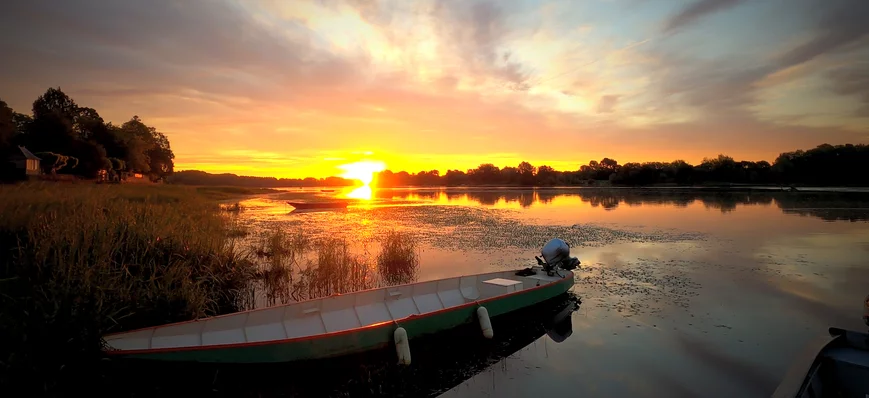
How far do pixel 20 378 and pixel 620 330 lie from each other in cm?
1060

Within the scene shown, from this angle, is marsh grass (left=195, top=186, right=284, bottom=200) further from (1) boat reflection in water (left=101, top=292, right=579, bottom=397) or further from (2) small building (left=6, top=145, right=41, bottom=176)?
(1) boat reflection in water (left=101, top=292, right=579, bottom=397)

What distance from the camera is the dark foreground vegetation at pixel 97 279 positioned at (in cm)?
525

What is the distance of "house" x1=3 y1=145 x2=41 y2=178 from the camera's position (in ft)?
104

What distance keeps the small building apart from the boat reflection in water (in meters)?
36.8

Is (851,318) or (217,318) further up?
(217,318)

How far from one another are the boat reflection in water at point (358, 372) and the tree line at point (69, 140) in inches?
1534

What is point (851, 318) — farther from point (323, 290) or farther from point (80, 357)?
point (80, 357)

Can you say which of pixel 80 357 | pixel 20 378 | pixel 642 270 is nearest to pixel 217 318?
pixel 80 357

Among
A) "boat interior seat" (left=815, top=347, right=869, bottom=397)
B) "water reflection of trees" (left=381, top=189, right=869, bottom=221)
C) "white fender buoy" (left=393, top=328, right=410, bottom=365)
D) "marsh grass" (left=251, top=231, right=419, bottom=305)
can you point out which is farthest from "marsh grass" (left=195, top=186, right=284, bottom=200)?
"boat interior seat" (left=815, top=347, right=869, bottom=397)

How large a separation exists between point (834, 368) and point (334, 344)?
24.2 ft

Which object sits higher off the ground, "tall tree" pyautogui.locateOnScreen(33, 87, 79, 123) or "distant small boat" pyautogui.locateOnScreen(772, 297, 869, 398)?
"tall tree" pyautogui.locateOnScreen(33, 87, 79, 123)

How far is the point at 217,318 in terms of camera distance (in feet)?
24.7

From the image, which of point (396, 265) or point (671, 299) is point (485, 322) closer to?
point (671, 299)

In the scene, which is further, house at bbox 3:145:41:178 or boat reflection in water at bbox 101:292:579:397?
house at bbox 3:145:41:178
